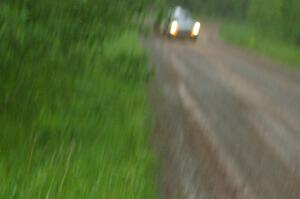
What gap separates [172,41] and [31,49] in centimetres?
1758

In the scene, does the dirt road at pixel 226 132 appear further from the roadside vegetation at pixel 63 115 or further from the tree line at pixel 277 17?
the tree line at pixel 277 17

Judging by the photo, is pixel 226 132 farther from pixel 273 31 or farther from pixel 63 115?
pixel 273 31

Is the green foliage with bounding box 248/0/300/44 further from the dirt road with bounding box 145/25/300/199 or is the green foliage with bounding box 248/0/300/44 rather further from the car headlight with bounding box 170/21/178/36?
the dirt road with bounding box 145/25/300/199

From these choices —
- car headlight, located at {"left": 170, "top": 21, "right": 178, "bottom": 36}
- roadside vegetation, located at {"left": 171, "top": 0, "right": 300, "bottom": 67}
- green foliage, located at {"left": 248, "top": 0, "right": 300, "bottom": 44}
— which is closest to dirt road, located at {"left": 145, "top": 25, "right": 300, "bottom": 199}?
roadside vegetation, located at {"left": 171, "top": 0, "right": 300, "bottom": 67}

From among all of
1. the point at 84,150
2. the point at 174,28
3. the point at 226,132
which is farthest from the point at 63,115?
the point at 174,28

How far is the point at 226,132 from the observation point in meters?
9.10

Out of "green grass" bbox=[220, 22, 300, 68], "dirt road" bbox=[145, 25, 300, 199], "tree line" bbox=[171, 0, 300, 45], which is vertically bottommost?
"green grass" bbox=[220, 22, 300, 68]

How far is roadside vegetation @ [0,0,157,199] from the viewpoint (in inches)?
228

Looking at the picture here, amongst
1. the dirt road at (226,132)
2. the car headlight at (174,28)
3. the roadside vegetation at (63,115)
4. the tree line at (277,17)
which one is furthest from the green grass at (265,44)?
the roadside vegetation at (63,115)

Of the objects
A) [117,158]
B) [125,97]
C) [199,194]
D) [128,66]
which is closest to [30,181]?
[117,158]

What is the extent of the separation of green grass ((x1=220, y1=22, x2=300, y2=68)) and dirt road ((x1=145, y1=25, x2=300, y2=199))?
218 inches

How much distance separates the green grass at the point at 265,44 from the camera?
22.5m

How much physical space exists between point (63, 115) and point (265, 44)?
20313 mm

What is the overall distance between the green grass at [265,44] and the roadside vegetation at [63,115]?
1381cm
